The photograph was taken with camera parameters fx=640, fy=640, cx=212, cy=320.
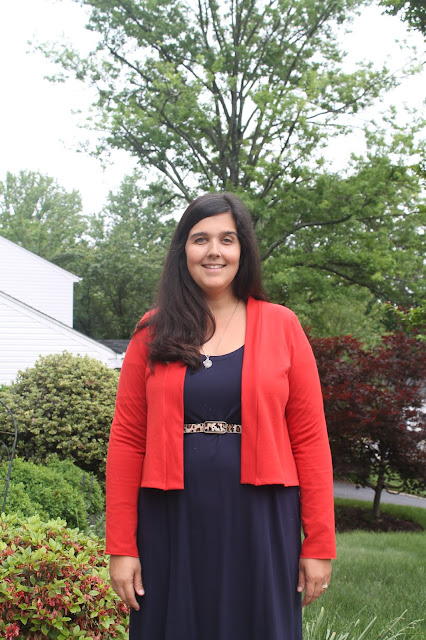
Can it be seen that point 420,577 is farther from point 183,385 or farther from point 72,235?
point 72,235

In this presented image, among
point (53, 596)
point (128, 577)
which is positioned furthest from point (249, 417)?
point (53, 596)

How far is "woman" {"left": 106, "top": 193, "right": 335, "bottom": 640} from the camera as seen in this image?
198cm

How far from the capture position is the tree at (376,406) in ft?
30.2

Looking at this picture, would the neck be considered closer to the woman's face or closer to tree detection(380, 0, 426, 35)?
the woman's face

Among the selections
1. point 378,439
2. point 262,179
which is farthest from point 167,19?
point 378,439

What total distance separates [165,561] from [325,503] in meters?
0.54

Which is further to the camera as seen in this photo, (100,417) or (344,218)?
(344,218)

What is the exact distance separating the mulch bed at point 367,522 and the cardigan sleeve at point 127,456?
8099 millimetres

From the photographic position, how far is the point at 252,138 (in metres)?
19.2

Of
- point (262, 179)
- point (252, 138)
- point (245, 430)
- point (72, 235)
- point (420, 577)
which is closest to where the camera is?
point (245, 430)

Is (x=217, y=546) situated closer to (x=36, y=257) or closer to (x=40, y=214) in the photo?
(x=36, y=257)

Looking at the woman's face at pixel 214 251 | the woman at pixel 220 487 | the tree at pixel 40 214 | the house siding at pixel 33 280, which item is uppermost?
the tree at pixel 40 214

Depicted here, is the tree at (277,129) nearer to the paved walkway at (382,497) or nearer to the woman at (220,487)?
the paved walkway at (382,497)

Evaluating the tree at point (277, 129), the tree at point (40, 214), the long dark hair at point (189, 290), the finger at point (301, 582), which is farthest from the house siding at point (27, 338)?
the tree at point (40, 214)
